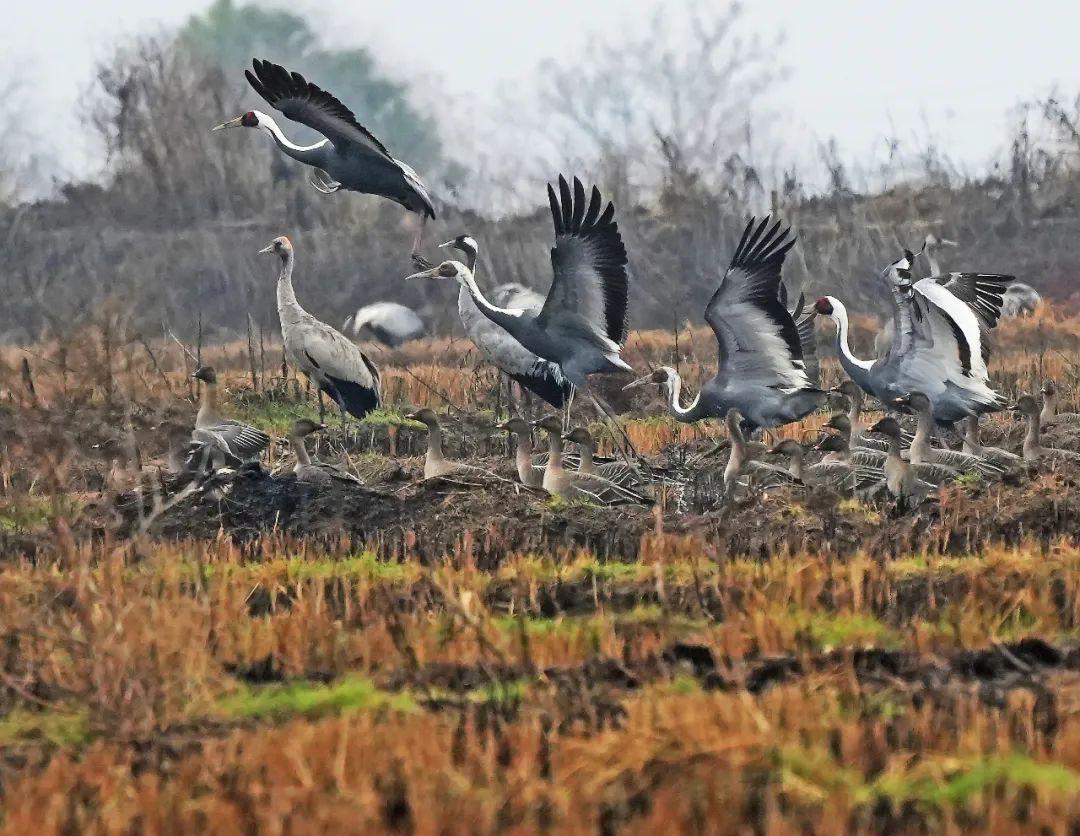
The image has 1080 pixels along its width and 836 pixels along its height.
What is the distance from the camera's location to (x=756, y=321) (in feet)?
34.2

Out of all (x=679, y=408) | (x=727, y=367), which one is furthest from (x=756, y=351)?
(x=679, y=408)

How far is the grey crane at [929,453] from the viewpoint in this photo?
32.4 ft

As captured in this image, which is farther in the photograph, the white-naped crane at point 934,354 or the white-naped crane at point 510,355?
the white-naped crane at point 510,355

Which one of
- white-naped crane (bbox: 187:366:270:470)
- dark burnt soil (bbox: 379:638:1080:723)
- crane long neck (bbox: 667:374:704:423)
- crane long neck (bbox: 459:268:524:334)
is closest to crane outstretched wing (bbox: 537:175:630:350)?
crane long neck (bbox: 459:268:524:334)

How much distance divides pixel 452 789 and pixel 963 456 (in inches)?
267

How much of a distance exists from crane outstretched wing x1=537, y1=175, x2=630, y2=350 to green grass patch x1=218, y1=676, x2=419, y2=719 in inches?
215

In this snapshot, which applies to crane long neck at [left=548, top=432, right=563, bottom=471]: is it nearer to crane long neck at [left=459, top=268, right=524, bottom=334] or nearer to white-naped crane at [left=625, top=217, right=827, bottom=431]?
white-naped crane at [left=625, top=217, right=827, bottom=431]

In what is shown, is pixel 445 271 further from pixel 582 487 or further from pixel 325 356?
pixel 582 487

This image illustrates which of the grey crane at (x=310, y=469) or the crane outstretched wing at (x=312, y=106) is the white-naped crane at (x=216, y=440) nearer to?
the grey crane at (x=310, y=469)

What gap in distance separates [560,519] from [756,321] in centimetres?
242

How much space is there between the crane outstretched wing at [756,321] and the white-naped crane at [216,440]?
288cm

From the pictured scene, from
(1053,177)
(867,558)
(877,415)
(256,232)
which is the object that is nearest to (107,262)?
(256,232)

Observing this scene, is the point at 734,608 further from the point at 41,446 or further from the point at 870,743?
the point at 41,446

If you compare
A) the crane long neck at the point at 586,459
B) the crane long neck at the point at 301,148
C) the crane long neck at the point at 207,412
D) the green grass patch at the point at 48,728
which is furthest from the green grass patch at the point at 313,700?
the crane long neck at the point at 301,148
